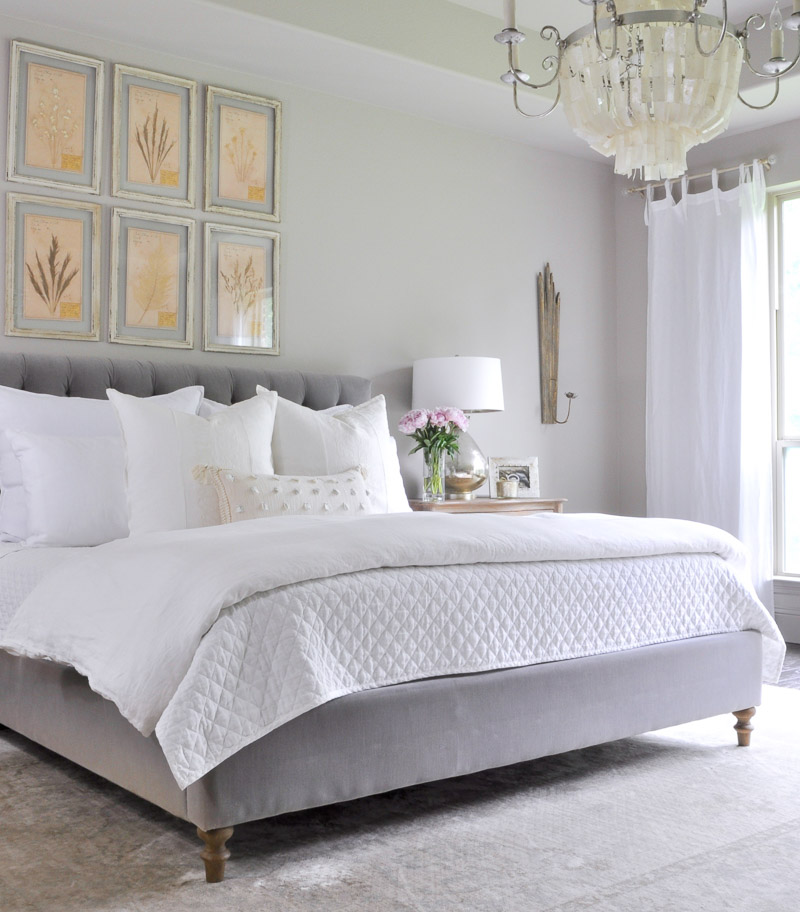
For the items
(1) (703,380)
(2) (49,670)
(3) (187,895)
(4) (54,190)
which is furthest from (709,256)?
(3) (187,895)

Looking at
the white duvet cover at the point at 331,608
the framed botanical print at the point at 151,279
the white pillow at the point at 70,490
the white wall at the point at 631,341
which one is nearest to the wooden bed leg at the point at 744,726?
the white duvet cover at the point at 331,608

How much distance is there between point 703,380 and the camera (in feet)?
17.4

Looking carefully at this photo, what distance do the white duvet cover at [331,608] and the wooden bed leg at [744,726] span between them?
0.96ft

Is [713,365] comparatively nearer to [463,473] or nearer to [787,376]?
[787,376]

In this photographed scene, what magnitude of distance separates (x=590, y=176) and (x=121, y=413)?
3520 mm

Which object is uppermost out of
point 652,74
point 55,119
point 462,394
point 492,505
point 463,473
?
point 55,119

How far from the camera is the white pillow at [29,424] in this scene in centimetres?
334

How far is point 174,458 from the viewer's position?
3.19 meters

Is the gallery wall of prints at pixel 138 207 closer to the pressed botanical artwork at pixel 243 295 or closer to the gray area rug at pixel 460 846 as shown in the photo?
the pressed botanical artwork at pixel 243 295

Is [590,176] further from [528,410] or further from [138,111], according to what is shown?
[138,111]

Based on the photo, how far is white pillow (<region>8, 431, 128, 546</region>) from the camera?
126 inches

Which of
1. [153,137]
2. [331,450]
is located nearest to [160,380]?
[331,450]

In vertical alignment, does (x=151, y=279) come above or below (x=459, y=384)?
above

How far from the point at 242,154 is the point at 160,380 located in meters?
1.12
